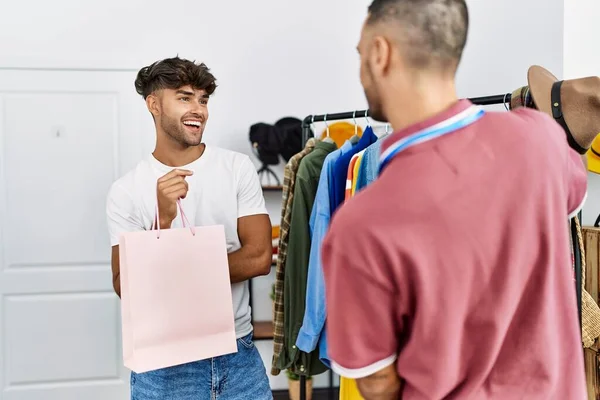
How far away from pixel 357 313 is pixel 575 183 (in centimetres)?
43

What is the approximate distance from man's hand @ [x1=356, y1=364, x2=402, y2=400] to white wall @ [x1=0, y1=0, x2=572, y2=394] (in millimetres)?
2216

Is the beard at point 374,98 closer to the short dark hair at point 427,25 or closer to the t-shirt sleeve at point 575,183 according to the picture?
the short dark hair at point 427,25

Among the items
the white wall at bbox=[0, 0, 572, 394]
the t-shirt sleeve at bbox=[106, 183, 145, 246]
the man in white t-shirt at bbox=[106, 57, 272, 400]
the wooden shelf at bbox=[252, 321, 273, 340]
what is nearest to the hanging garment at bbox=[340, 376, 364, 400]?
the man in white t-shirt at bbox=[106, 57, 272, 400]

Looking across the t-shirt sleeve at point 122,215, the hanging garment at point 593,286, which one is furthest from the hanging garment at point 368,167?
the hanging garment at point 593,286

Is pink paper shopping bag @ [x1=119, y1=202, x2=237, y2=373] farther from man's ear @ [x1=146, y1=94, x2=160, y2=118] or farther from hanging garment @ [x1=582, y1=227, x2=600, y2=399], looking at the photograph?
hanging garment @ [x1=582, y1=227, x2=600, y2=399]

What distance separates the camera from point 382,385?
0.89 metres

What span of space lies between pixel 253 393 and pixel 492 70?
A: 1.88 m

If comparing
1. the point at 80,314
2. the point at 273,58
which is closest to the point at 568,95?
the point at 273,58

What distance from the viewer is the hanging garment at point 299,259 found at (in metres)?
2.00

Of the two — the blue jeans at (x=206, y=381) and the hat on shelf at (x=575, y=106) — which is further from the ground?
the hat on shelf at (x=575, y=106)

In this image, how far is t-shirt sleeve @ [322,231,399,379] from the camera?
786mm

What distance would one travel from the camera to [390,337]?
2.75ft

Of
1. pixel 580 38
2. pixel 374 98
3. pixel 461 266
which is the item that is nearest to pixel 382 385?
pixel 461 266

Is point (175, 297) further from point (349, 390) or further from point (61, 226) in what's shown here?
point (61, 226)
